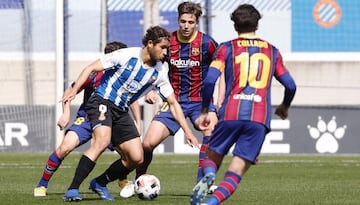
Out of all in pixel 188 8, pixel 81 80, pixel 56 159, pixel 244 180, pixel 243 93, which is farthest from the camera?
pixel 244 180

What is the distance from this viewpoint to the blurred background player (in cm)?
1227

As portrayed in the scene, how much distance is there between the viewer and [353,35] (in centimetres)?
2953

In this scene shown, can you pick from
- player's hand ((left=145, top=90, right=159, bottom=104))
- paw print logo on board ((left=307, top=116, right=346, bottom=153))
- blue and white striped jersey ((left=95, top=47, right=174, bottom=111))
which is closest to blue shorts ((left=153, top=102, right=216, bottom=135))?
player's hand ((left=145, top=90, right=159, bottom=104))

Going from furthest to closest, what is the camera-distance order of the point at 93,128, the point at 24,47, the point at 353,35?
1. the point at 353,35
2. the point at 24,47
3. the point at 93,128

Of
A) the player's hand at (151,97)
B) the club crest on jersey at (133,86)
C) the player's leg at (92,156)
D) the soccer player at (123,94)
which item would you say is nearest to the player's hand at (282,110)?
the soccer player at (123,94)

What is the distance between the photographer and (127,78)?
36.9 ft

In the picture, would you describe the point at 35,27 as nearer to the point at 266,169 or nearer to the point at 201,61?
the point at 266,169

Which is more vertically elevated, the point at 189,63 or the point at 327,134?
the point at 189,63

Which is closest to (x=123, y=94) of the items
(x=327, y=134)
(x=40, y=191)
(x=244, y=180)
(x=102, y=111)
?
(x=102, y=111)

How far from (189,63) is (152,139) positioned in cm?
96

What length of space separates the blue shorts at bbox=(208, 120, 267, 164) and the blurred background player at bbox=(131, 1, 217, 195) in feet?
8.80

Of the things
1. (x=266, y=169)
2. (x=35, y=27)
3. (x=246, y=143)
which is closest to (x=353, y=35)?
(x=35, y=27)

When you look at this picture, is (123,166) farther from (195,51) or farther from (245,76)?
(245,76)

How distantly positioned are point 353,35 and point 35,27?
9.45 metres
